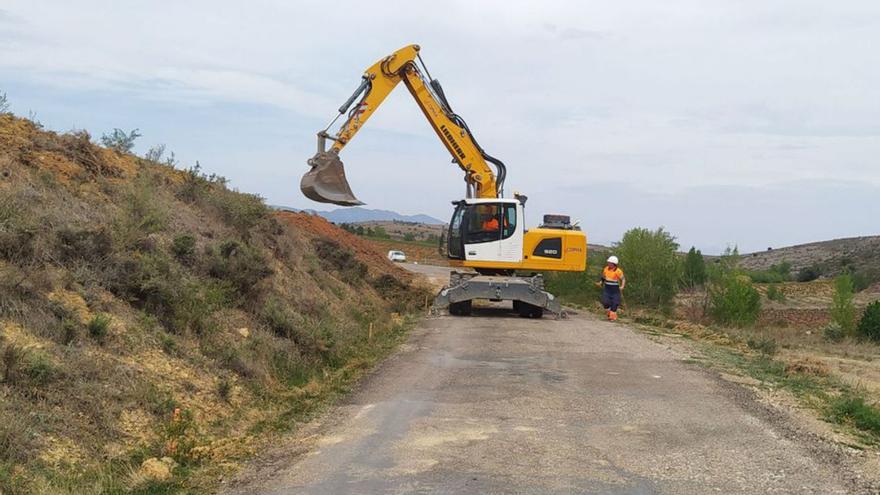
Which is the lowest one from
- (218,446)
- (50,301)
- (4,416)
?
(218,446)

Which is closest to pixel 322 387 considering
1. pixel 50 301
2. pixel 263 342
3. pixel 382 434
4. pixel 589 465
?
pixel 263 342

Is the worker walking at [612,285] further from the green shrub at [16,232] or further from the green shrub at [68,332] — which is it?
the green shrub at [68,332]

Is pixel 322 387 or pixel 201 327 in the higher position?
pixel 201 327

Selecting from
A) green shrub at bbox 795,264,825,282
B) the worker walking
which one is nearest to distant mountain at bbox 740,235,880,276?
green shrub at bbox 795,264,825,282

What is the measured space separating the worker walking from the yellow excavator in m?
1.08

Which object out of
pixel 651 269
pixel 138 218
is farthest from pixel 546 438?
pixel 651 269

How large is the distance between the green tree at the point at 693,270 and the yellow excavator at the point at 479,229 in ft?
47.2

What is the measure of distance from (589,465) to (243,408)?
14.1ft

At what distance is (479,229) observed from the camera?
69.1 feet

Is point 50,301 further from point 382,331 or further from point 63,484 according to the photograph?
point 382,331

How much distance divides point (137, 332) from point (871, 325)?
32.7 m

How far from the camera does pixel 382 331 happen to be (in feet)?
57.1

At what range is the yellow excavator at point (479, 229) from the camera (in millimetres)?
20125

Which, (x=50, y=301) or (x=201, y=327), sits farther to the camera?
(x=201, y=327)
